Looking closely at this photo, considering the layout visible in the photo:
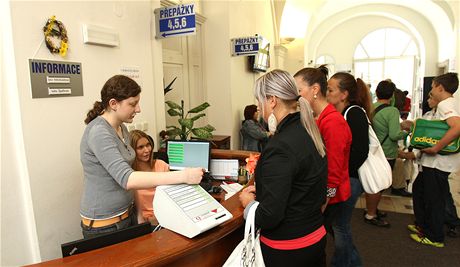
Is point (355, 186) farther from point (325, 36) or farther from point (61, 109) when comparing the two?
point (325, 36)

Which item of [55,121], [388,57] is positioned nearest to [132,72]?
[55,121]

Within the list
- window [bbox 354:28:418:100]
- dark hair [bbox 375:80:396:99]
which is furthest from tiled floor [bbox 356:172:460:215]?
window [bbox 354:28:418:100]

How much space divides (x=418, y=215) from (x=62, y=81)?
358cm

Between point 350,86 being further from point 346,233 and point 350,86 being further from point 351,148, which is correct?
point 346,233

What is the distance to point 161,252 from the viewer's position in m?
1.15

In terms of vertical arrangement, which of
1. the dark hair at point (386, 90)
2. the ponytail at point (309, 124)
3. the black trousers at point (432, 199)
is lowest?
the black trousers at point (432, 199)

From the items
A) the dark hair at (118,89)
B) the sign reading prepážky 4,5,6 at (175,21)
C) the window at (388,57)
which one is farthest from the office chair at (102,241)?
the window at (388,57)

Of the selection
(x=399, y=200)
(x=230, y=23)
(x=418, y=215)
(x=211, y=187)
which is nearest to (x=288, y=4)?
(x=230, y=23)

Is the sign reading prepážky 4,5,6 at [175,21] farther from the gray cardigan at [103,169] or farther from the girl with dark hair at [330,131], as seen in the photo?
the gray cardigan at [103,169]

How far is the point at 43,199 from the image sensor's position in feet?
6.59

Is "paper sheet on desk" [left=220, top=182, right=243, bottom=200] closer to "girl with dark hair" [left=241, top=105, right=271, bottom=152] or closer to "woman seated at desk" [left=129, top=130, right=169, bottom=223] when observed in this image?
"woman seated at desk" [left=129, top=130, right=169, bottom=223]

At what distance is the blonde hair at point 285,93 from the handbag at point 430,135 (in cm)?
223

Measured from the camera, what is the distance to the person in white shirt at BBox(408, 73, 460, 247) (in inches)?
114

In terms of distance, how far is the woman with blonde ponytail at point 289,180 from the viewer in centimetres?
123
